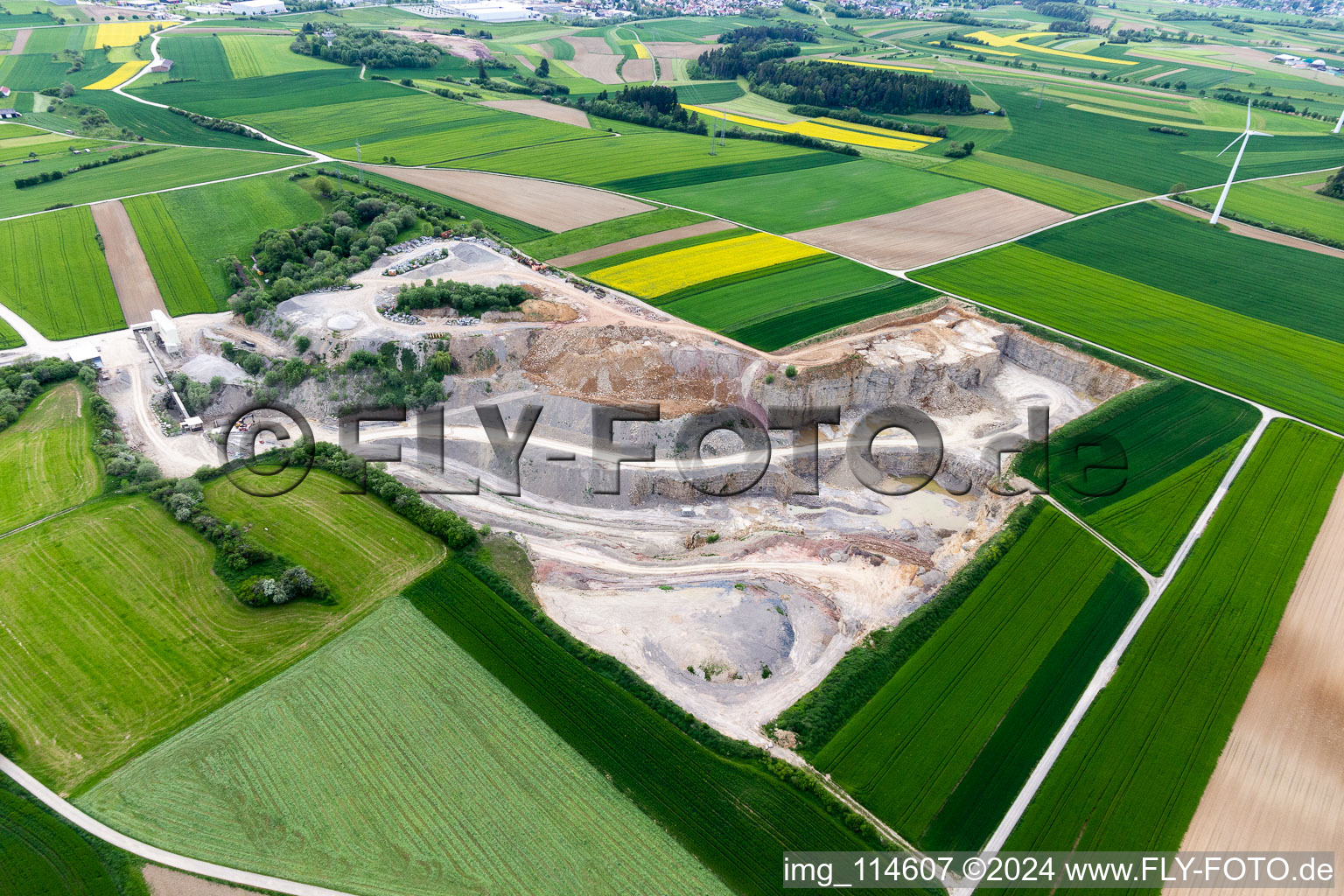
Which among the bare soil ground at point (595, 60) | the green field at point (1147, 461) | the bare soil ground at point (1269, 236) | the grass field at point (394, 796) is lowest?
the grass field at point (394, 796)

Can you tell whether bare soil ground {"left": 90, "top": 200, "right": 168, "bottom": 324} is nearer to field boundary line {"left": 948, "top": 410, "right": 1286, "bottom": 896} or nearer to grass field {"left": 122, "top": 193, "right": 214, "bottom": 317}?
grass field {"left": 122, "top": 193, "right": 214, "bottom": 317}

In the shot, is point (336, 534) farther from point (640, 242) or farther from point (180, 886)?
point (640, 242)

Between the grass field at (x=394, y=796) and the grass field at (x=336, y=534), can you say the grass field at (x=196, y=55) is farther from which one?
the grass field at (x=394, y=796)

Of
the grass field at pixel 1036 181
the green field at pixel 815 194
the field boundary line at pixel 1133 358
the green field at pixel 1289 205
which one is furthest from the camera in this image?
the grass field at pixel 1036 181

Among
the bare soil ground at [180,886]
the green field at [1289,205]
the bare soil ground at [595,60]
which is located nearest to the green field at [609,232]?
the bare soil ground at [180,886]

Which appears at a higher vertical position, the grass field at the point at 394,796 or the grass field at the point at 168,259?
the grass field at the point at 168,259

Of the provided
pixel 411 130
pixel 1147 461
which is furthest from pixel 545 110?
pixel 1147 461
